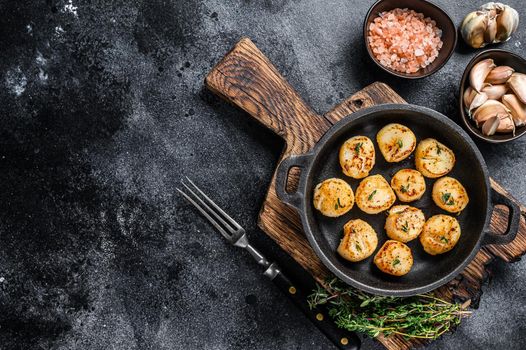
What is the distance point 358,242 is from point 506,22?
107 cm

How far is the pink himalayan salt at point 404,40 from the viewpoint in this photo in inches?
92.2

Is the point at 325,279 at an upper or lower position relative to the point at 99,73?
lower

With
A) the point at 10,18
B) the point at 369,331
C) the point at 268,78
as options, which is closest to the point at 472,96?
the point at 268,78

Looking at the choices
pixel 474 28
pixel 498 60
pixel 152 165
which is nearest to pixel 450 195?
pixel 498 60

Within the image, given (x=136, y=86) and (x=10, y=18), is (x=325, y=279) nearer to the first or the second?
(x=136, y=86)

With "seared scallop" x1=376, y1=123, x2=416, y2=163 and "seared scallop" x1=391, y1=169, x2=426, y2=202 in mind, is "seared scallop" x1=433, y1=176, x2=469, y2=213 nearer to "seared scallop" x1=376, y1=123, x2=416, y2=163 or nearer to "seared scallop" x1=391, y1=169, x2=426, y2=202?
"seared scallop" x1=391, y1=169, x2=426, y2=202

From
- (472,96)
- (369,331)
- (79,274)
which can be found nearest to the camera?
(369,331)

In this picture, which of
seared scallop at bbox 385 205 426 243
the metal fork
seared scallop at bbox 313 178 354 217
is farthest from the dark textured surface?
seared scallop at bbox 385 205 426 243

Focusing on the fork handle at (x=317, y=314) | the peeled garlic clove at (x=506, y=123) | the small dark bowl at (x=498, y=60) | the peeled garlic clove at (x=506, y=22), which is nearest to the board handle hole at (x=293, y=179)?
the fork handle at (x=317, y=314)

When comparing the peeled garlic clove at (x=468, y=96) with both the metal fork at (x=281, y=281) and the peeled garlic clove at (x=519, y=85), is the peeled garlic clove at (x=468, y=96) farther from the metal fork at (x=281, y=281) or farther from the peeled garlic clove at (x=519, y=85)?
the metal fork at (x=281, y=281)

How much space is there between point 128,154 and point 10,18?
0.76 meters

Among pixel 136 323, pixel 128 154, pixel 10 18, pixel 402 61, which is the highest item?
pixel 10 18

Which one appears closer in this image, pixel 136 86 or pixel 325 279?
pixel 325 279

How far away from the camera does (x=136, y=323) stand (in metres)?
2.43
